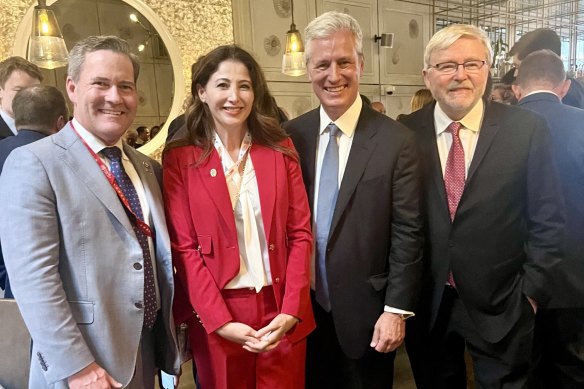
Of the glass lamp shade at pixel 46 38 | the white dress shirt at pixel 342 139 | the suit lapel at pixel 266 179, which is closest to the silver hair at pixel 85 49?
the suit lapel at pixel 266 179

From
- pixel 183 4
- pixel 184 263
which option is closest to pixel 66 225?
pixel 184 263

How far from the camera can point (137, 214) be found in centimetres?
153

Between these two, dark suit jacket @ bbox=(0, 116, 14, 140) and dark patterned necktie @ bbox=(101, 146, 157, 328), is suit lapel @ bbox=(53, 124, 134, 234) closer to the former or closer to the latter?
dark patterned necktie @ bbox=(101, 146, 157, 328)

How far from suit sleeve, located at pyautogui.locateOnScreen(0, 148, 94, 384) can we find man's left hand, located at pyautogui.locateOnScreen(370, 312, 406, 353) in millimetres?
1043

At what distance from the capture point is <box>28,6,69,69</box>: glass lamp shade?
11.6ft

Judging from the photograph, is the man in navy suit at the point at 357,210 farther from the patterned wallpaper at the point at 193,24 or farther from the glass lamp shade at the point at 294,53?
the patterned wallpaper at the point at 193,24

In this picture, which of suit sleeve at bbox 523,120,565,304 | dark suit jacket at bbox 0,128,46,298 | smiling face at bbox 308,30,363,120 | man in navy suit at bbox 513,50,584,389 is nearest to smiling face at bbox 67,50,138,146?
smiling face at bbox 308,30,363,120

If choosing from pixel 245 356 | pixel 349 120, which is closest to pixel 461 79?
pixel 349 120

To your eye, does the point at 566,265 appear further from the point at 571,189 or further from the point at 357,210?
the point at 357,210

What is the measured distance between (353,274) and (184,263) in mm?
639

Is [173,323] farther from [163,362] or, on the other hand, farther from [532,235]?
[532,235]

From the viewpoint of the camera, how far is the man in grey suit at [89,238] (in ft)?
4.31

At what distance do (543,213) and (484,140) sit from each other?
1.15ft

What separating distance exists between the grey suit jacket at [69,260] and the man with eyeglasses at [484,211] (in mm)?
1157
